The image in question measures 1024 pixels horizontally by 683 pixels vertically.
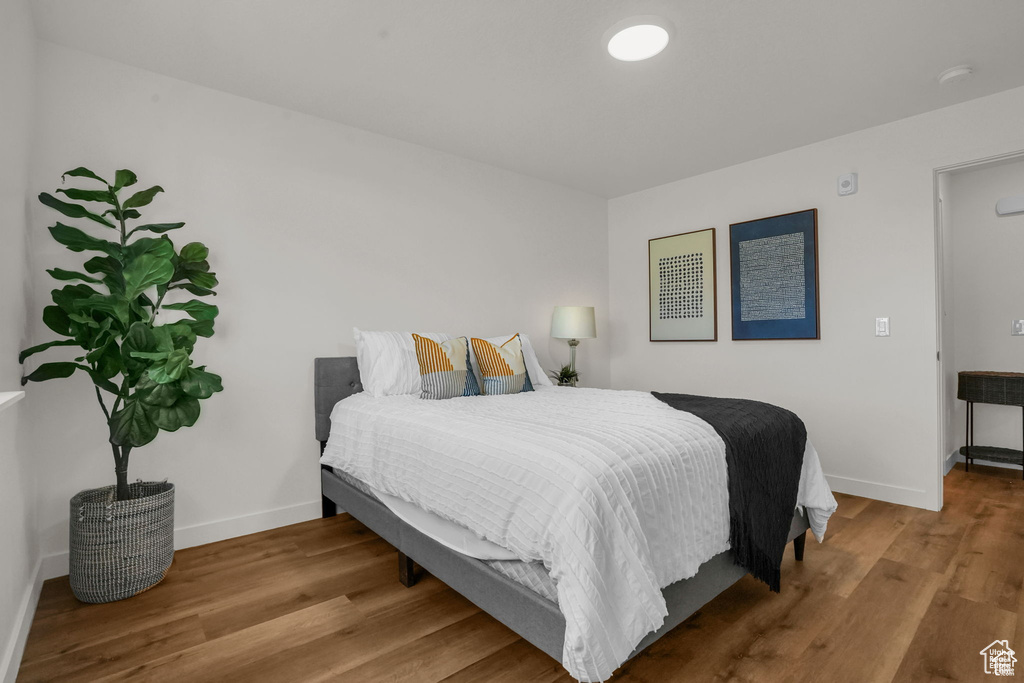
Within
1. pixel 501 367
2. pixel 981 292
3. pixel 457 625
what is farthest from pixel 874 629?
pixel 981 292

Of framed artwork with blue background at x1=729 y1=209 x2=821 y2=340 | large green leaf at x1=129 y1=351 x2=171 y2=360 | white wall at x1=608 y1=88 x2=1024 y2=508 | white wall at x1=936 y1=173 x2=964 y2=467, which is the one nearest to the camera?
large green leaf at x1=129 y1=351 x2=171 y2=360

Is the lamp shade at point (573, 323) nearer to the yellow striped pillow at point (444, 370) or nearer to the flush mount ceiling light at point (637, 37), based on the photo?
the yellow striped pillow at point (444, 370)

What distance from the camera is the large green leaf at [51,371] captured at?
202 cm

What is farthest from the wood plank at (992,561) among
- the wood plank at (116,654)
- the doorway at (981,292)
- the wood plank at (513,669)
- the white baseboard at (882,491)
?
the wood plank at (116,654)

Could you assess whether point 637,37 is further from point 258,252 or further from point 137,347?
point 137,347

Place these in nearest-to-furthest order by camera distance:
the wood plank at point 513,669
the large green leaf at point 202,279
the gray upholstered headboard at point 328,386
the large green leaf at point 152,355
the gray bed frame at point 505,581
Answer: the gray bed frame at point 505,581 < the wood plank at point 513,669 < the large green leaf at point 152,355 < the large green leaf at point 202,279 < the gray upholstered headboard at point 328,386

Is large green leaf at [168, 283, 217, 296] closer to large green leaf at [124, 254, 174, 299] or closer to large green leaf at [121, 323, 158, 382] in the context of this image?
large green leaf at [124, 254, 174, 299]

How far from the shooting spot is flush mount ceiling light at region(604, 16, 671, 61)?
2.17 m

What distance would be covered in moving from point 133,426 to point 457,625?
1515 millimetres

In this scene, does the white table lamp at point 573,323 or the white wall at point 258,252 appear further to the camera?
the white table lamp at point 573,323

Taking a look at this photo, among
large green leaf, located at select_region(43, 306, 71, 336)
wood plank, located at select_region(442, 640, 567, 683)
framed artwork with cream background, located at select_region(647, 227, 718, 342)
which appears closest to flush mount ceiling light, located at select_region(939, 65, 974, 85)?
framed artwork with cream background, located at select_region(647, 227, 718, 342)

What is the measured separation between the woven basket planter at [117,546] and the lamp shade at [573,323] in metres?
2.87

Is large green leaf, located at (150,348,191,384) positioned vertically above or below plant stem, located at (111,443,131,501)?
above

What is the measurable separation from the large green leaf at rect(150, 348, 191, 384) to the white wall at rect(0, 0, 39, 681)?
1.37 ft
